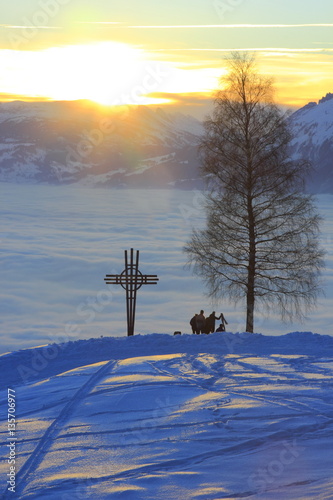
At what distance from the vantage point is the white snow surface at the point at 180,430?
10.2 meters

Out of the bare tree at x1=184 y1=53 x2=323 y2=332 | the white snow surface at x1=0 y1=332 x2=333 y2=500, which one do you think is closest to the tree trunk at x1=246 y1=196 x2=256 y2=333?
the bare tree at x1=184 y1=53 x2=323 y2=332

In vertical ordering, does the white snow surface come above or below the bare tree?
below

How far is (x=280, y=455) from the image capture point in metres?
11.1

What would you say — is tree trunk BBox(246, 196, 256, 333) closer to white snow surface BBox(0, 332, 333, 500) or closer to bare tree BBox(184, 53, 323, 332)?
bare tree BBox(184, 53, 323, 332)

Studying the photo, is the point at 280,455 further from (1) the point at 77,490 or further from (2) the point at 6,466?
(2) the point at 6,466

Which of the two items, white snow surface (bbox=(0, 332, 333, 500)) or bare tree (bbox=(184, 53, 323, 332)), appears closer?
white snow surface (bbox=(0, 332, 333, 500))

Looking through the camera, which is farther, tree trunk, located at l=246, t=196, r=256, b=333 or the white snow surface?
tree trunk, located at l=246, t=196, r=256, b=333

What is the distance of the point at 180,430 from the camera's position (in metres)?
12.4

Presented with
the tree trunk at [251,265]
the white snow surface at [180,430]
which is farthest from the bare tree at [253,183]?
the white snow surface at [180,430]

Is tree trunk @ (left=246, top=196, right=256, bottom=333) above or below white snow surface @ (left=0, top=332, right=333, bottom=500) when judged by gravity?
above

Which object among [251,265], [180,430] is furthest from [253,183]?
[180,430]

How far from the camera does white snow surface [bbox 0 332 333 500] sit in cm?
1023

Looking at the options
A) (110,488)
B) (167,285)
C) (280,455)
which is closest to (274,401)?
(280,455)

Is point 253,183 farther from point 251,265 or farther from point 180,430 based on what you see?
point 180,430
